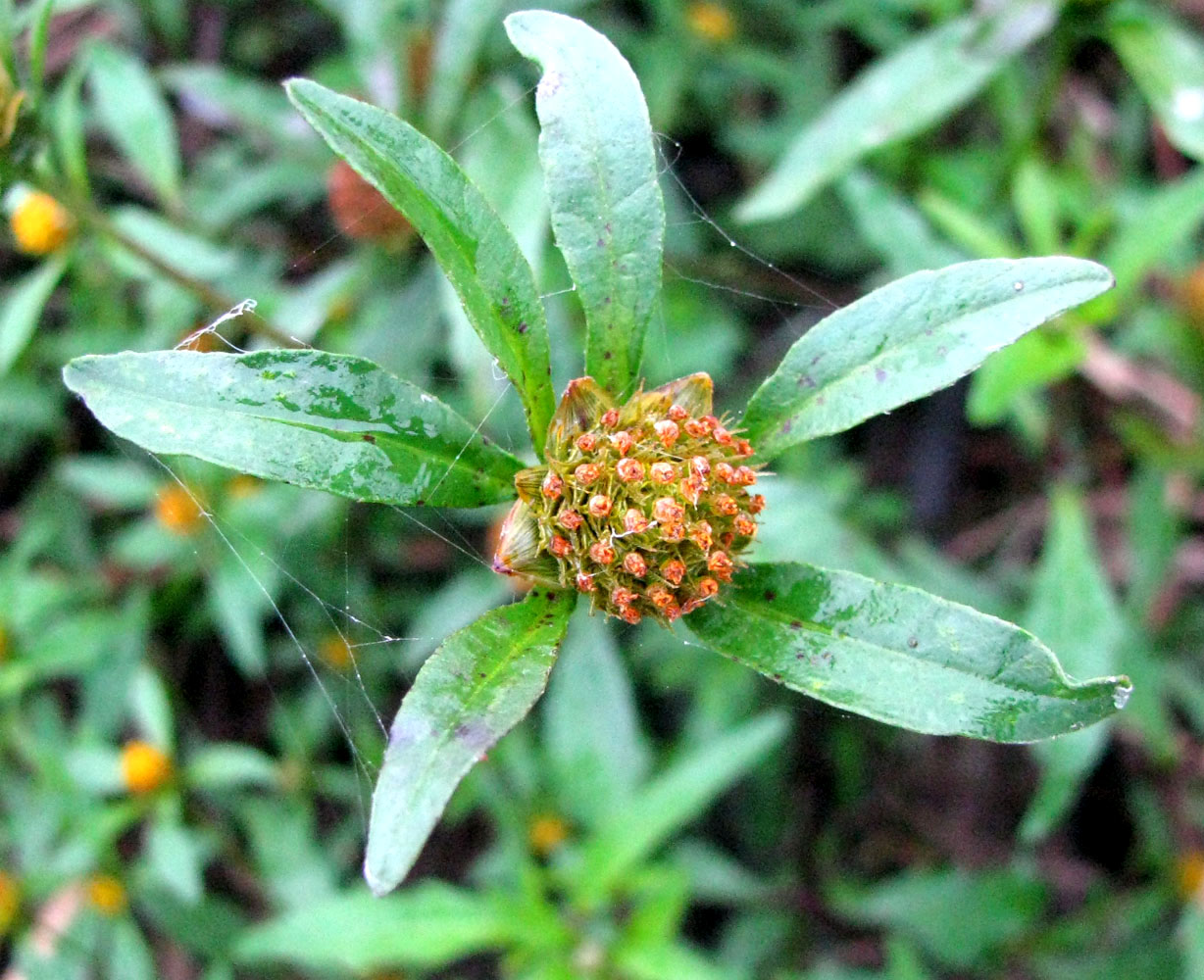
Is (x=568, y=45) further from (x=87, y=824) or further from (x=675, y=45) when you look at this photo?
(x=87, y=824)

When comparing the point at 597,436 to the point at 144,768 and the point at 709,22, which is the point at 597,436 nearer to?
the point at 144,768

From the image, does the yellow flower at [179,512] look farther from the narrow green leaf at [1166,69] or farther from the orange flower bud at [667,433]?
the narrow green leaf at [1166,69]

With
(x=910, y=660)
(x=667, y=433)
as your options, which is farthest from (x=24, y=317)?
(x=910, y=660)

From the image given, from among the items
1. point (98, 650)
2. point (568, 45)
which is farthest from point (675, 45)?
point (98, 650)

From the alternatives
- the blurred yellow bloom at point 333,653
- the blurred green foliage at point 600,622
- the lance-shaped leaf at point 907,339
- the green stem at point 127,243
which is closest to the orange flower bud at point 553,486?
the lance-shaped leaf at point 907,339

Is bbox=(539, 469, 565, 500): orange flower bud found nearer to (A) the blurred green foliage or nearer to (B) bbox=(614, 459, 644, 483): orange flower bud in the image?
(B) bbox=(614, 459, 644, 483): orange flower bud
